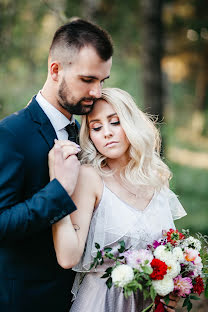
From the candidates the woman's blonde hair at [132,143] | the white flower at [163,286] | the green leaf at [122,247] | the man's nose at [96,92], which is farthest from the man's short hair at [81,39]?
the white flower at [163,286]

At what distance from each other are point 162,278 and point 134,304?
48 centimetres

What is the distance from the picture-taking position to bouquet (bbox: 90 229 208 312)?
2.22 metres

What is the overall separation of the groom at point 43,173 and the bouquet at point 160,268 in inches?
15.1

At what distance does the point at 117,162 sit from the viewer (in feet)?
9.51

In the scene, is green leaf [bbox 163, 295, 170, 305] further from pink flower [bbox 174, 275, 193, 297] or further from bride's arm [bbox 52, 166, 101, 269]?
bride's arm [bbox 52, 166, 101, 269]

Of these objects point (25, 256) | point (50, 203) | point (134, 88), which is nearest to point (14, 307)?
point (25, 256)

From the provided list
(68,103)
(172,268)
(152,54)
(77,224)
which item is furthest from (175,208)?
(152,54)

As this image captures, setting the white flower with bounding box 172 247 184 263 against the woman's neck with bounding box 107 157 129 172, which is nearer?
the white flower with bounding box 172 247 184 263

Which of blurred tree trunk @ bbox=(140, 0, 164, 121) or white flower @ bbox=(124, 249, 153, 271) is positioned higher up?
blurred tree trunk @ bbox=(140, 0, 164, 121)

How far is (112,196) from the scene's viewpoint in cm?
261

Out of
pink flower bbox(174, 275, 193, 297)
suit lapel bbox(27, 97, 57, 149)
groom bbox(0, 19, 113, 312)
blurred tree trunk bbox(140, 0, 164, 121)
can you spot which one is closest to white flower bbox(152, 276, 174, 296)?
pink flower bbox(174, 275, 193, 297)

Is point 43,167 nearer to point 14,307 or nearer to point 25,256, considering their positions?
point 25,256

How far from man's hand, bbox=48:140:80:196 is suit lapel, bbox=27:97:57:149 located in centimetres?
9

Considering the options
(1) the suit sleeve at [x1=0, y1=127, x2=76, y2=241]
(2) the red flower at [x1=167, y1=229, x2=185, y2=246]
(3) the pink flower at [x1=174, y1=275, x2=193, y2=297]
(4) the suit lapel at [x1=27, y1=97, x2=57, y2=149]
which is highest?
(4) the suit lapel at [x1=27, y1=97, x2=57, y2=149]
